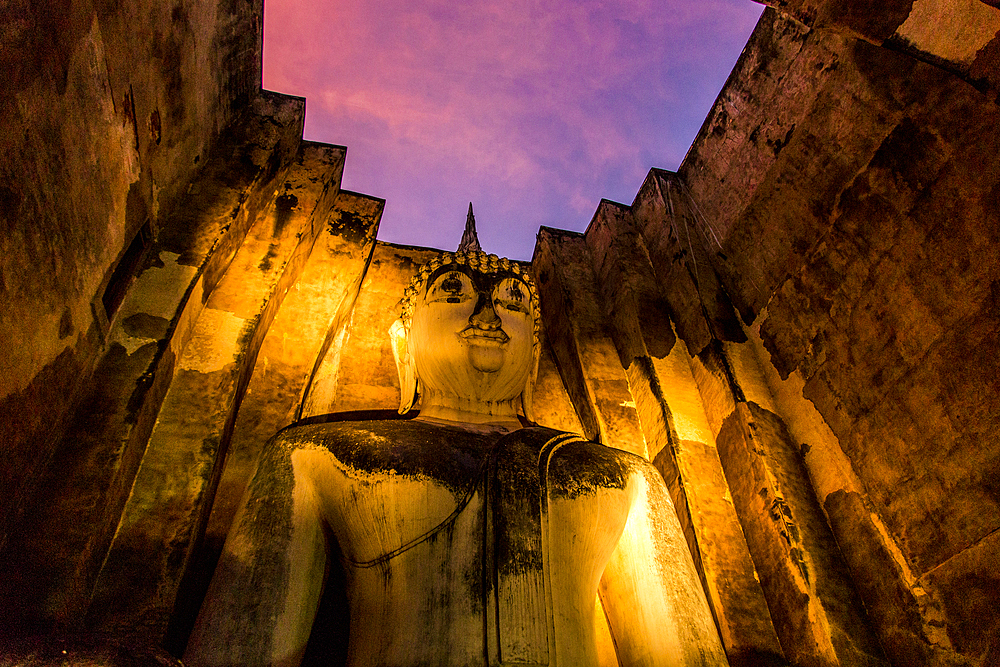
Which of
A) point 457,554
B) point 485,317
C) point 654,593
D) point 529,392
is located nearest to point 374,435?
point 457,554

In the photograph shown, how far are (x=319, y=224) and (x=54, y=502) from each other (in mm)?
2329

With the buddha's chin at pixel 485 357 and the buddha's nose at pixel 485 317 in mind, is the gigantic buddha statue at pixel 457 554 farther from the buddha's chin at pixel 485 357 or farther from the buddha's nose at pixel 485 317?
the buddha's nose at pixel 485 317

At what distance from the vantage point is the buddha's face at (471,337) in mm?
2836

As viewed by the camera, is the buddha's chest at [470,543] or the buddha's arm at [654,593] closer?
the buddha's chest at [470,543]

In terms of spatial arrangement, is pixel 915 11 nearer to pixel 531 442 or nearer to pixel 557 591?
pixel 531 442

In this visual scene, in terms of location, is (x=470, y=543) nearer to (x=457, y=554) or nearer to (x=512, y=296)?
(x=457, y=554)

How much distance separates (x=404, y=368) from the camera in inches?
123

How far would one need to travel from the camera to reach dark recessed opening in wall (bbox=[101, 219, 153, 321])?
248cm

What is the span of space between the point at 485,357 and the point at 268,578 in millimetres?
1319

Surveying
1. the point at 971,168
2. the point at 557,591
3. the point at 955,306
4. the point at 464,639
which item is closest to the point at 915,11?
the point at 971,168

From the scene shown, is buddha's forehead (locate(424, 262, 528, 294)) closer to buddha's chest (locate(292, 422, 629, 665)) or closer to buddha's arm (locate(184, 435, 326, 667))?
buddha's chest (locate(292, 422, 629, 665))

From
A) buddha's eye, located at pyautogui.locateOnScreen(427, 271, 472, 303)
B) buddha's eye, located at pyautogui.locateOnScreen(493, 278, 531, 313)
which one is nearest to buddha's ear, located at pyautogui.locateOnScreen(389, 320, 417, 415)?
buddha's eye, located at pyautogui.locateOnScreen(427, 271, 472, 303)

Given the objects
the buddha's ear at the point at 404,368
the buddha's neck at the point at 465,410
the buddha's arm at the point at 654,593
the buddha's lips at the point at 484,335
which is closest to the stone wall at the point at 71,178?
the buddha's ear at the point at 404,368

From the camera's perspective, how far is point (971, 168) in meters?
2.39
